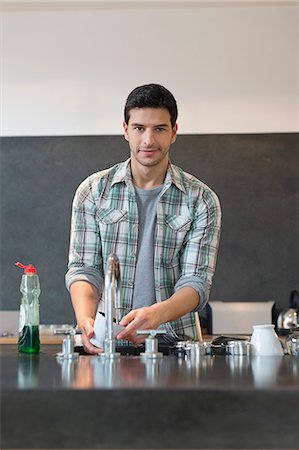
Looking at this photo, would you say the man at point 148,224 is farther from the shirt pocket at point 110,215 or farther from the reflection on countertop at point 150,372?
the reflection on countertop at point 150,372

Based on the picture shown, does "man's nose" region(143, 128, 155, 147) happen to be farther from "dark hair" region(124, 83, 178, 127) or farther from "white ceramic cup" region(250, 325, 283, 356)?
"white ceramic cup" region(250, 325, 283, 356)

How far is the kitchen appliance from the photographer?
4105 mm

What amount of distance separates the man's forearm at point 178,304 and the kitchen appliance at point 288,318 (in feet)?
5.33

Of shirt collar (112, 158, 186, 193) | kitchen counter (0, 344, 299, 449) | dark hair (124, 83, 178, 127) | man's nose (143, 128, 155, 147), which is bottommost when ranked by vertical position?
kitchen counter (0, 344, 299, 449)

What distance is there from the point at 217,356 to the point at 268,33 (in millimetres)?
2939

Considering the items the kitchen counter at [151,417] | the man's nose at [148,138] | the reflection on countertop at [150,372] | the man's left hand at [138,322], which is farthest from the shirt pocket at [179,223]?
the kitchen counter at [151,417]

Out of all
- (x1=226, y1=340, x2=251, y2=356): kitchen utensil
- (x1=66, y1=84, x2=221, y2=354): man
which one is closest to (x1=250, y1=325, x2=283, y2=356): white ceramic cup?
(x1=226, y1=340, x2=251, y2=356): kitchen utensil

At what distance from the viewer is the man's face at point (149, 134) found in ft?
8.48

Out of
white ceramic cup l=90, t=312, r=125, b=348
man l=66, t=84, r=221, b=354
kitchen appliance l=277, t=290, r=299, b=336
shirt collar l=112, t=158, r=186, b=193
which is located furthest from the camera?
kitchen appliance l=277, t=290, r=299, b=336

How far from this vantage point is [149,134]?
2.57 meters

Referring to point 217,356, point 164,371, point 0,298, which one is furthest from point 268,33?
point 164,371

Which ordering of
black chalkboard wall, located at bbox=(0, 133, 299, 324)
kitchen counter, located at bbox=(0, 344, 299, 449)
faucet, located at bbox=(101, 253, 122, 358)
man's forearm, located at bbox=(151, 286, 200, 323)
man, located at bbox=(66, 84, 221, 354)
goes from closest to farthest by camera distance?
kitchen counter, located at bbox=(0, 344, 299, 449), faucet, located at bbox=(101, 253, 122, 358), man's forearm, located at bbox=(151, 286, 200, 323), man, located at bbox=(66, 84, 221, 354), black chalkboard wall, located at bbox=(0, 133, 299, 324)

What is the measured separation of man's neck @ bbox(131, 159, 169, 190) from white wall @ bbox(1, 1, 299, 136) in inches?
71.6

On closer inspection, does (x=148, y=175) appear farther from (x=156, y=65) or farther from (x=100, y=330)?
(x=156, y=65)
